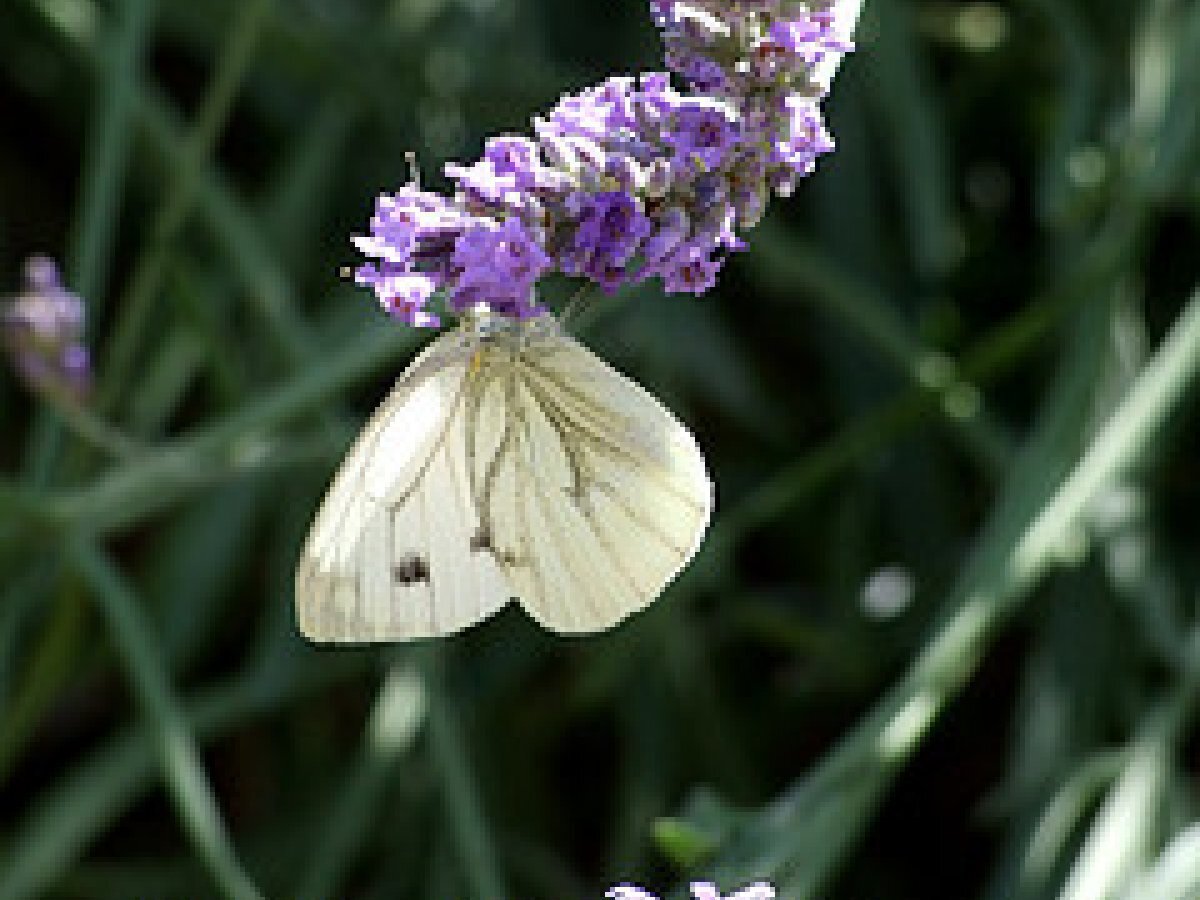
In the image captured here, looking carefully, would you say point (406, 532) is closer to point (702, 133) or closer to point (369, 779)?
point (702, 133)

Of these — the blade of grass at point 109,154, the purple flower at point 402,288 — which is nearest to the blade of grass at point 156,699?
the blade of grass at point 109,154

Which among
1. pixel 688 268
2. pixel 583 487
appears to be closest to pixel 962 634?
pixel 583 487

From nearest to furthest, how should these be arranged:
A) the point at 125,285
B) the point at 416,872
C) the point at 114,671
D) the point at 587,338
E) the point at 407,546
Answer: the point at 407,546
the point at 416,872
the point at 587,338
the point at 114,671
the point at 125,285

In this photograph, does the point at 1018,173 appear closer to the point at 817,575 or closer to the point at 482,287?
the point at 817,575

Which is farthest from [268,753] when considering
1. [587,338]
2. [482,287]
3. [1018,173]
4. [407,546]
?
[482,287]

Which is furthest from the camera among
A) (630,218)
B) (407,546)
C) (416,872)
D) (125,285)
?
(125,285)

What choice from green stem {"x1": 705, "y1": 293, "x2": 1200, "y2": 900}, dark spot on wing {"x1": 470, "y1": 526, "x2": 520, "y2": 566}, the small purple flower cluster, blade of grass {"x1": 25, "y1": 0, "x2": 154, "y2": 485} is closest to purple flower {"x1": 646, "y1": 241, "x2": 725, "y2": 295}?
the small purple flower cluster

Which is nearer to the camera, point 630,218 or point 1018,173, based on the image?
point 630,218

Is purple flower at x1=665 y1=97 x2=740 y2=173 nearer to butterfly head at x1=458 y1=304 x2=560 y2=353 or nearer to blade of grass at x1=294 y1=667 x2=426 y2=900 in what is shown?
butterfly head at x1=458 y1=304 x2=560 y2=353
